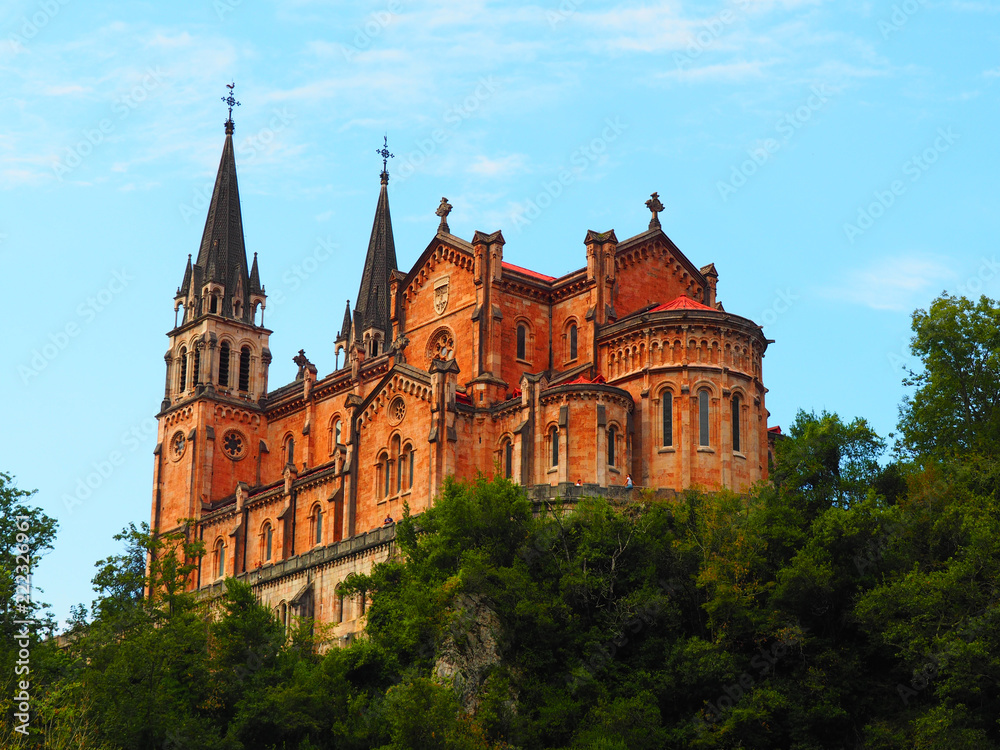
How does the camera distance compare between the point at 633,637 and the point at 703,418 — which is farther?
the point at 703,418

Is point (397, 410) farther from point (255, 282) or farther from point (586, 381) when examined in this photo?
point (255, 282)

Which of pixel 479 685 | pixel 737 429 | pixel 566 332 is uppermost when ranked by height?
pixel 566 332

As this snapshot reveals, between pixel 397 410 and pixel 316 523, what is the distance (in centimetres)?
995

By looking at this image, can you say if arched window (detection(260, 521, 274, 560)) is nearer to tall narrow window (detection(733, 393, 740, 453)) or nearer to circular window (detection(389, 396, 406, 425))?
circular window (detection(389, 396, 406, 425))

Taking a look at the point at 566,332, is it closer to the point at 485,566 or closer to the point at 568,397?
the point at 568,397

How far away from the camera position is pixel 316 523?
9156 centimetres

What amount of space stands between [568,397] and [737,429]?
816 cm

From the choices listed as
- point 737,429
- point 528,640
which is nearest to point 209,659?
point 528,640

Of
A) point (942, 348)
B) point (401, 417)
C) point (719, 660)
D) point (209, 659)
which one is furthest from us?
point (401, 417)

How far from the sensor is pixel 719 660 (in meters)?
65.6

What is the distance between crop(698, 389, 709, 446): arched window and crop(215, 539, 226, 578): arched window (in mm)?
33015

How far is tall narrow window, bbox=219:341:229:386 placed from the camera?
107312 millimetres

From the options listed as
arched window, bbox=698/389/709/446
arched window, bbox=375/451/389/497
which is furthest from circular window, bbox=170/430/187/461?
arched window, bbox=698/389/709/446

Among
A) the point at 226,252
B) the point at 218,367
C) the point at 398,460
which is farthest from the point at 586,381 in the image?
the point at 226,252
